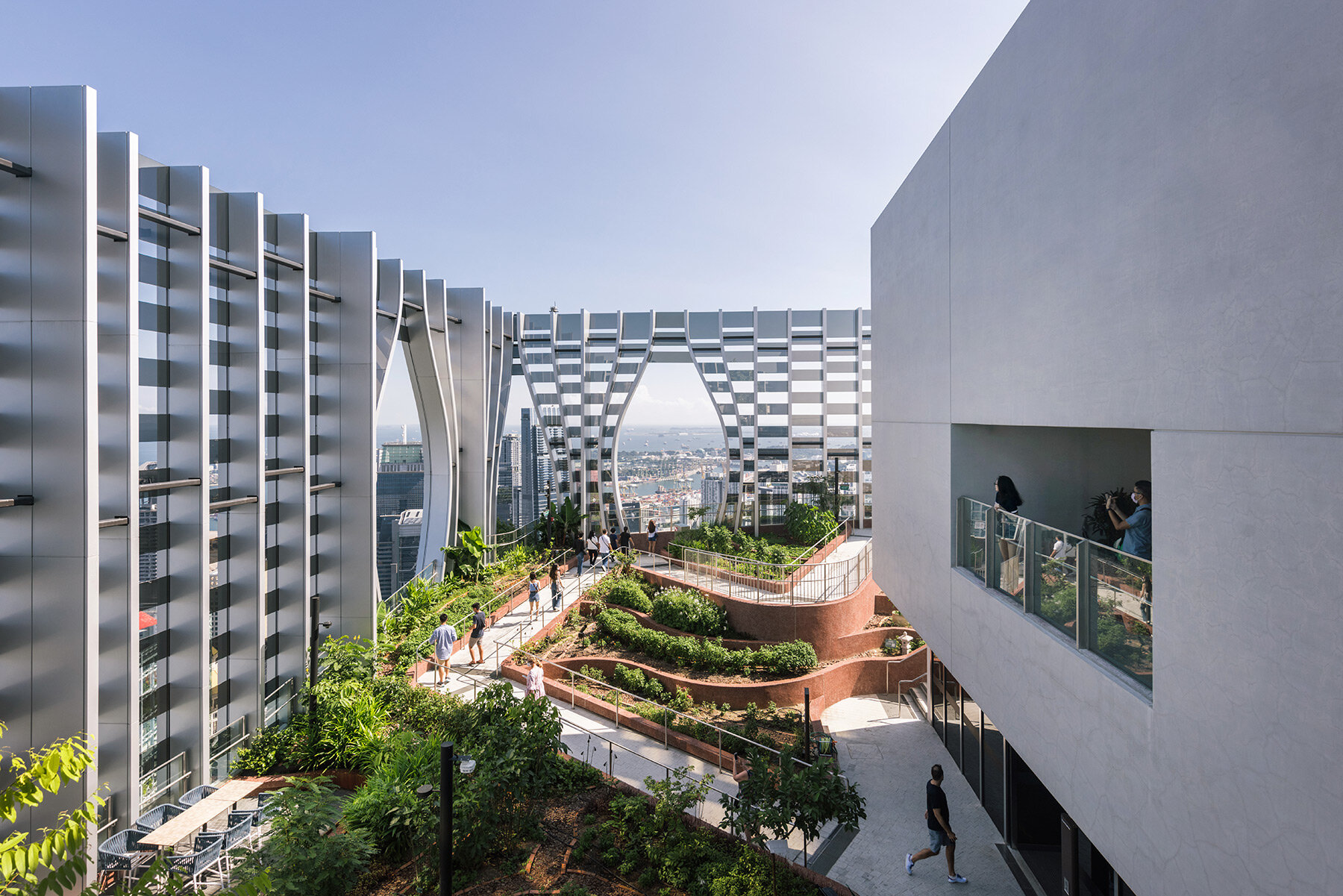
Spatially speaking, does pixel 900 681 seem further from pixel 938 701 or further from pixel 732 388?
pixel 732 388

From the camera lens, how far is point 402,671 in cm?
1209

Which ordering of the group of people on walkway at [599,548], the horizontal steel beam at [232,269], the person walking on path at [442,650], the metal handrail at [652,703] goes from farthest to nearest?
the group of people on walkway at [599,548], the person walking on path at [442,650], the metal handrail at [652,703], the horizontal steel beam at [232,269]

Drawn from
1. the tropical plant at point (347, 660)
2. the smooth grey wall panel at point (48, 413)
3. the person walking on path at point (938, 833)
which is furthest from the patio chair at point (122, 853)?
the person walking on path at point (938, 833)

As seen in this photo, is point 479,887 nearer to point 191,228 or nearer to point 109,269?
point 109,269

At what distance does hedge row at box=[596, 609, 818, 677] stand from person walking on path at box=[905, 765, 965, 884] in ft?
20.7

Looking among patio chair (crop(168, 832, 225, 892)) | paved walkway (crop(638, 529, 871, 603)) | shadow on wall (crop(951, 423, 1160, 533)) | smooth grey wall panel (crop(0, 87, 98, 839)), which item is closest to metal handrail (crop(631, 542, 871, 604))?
paved walkway (crop(638, 529, 871, 603))

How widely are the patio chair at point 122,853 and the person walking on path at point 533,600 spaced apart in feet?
26.7

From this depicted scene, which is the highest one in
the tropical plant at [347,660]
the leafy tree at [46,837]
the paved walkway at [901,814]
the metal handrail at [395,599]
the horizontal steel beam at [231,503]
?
the horizontal steel beam at [231,503]

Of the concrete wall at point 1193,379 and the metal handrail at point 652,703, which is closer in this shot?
the concrete wall at point 1193,379

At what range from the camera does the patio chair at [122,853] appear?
712 cm

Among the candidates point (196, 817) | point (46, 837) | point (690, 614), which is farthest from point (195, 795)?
point (690, 614)

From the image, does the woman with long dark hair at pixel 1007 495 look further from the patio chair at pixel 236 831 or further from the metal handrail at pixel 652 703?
A: the patio chair at pixel 236 831

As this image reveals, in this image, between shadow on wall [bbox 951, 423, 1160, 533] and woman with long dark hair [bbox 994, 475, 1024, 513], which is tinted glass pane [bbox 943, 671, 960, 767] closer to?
shadow on wall [bbox 951, 423, 1160, 533]

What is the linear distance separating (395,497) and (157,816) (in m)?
8.13
